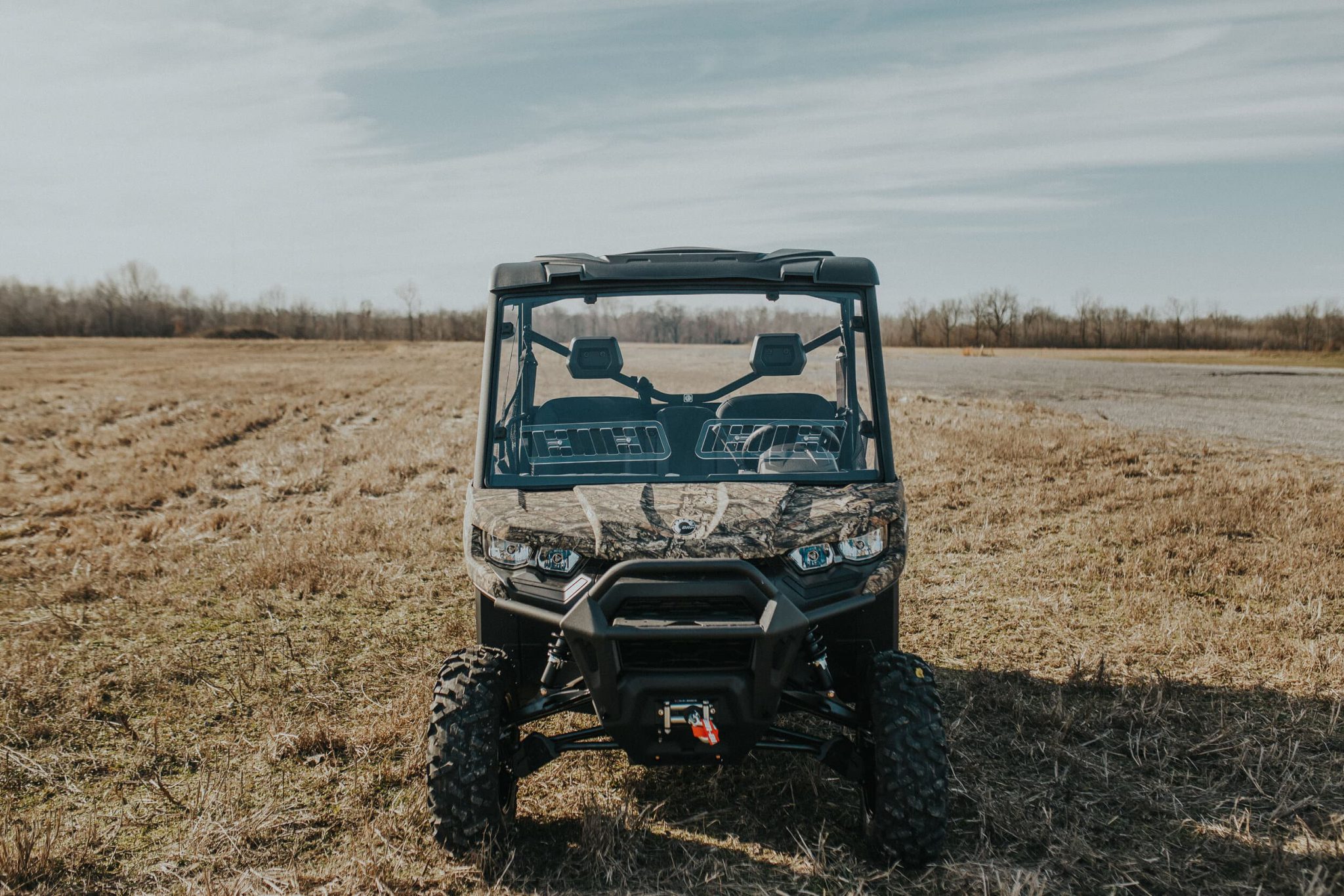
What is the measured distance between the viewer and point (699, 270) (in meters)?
3.88

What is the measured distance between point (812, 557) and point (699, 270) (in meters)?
1.31

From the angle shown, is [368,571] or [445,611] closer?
[445,611]

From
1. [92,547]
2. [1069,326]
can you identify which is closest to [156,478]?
[92,547]

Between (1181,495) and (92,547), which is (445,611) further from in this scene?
(1181,495)

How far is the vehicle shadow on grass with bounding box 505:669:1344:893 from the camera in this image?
343 centimetres

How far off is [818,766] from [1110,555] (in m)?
4.75

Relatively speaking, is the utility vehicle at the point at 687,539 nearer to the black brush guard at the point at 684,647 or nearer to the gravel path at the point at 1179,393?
the black brush guard at the point at 684,647

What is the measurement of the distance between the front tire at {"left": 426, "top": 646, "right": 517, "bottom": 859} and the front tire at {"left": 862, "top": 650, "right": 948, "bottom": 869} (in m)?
1.39

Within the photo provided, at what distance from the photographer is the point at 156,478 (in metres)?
12.8

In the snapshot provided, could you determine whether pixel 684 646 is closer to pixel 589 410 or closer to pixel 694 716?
pixel 694 716

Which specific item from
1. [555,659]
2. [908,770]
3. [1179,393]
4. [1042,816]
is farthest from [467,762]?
[1179,393]

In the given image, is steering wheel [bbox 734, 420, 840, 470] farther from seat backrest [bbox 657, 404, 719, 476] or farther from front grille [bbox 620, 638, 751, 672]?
front grille [bbox 620, 638, 751, 672]

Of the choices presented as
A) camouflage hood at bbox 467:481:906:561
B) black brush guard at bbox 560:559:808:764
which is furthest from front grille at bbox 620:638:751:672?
camouflage hood at bbox 467:481:906:561

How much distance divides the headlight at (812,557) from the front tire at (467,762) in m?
1.21
